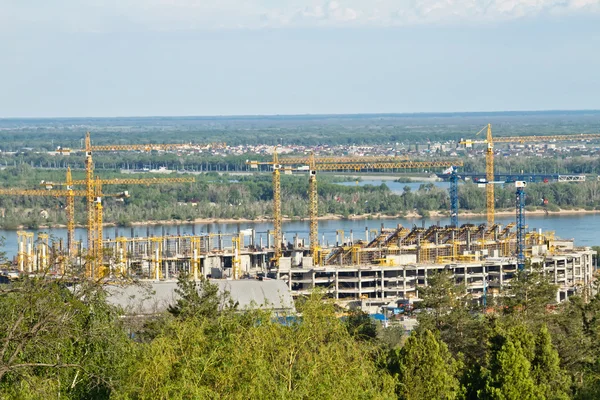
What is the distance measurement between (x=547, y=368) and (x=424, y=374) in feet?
5.31

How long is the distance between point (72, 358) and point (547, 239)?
25.6 meters

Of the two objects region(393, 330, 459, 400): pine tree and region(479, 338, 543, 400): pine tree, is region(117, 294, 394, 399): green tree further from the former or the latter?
region(479, 338, 543, 400): pine tree

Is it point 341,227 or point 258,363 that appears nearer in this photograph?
point 258,363

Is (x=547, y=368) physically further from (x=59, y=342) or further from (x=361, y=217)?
(x=361, y=217)

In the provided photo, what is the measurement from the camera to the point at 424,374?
13.6 metres

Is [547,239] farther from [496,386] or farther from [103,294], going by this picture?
[103,294]

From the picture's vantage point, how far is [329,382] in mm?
10688

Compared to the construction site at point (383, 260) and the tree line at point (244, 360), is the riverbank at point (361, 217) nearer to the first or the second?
the construction site at point (383, 260)

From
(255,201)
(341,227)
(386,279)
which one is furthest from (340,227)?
(386,279)

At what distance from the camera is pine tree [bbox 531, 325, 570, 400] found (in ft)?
47.2

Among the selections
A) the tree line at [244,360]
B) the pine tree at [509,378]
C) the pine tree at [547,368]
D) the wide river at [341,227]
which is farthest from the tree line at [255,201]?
the pine tree at [509,378]

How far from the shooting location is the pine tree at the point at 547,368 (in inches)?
566

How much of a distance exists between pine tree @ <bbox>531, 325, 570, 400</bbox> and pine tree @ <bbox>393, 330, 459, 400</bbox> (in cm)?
97

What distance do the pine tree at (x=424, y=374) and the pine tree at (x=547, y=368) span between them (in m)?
0.97
